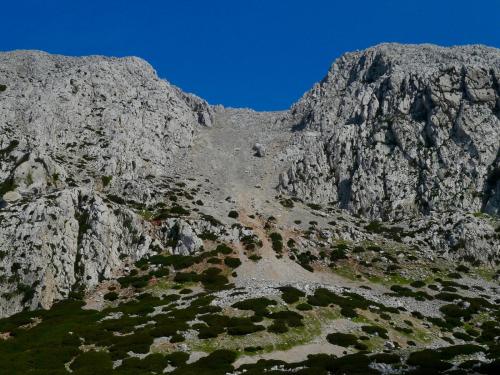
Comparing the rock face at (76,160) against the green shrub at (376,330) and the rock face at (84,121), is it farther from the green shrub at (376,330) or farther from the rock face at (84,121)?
the green shrub at (376,330)

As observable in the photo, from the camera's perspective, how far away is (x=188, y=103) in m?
168

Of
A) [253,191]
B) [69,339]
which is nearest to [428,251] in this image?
[253,191]

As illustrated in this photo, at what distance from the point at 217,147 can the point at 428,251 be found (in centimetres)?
7323

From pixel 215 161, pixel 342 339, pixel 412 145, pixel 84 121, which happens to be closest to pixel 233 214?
pixel 215 161

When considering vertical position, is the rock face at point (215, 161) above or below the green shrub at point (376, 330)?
above

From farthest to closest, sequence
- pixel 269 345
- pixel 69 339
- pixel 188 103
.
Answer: pixel 188 103 → pixel 69 339 → pixel 269 345

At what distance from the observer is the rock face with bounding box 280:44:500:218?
348ft

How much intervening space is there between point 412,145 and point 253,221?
49025mm

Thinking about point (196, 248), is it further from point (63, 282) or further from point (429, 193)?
point (429, 193)

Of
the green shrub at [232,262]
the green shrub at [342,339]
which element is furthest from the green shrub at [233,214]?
the green shrub at [342,339]

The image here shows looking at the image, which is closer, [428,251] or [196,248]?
[196,248]

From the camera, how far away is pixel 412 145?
382 feet

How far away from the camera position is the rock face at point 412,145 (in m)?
106

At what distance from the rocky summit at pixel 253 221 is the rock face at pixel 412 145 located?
417 millimetres
